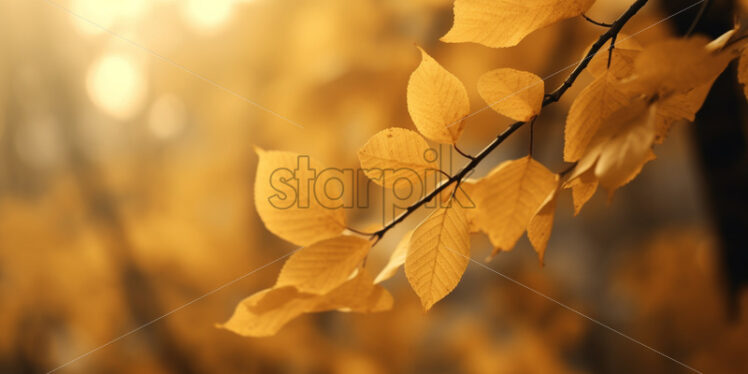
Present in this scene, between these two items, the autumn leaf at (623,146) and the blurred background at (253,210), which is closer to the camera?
the autumn leaf at (623,146)

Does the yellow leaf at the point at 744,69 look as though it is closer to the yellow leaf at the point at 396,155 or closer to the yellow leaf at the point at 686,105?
the yellow leaf at the point at 686,105

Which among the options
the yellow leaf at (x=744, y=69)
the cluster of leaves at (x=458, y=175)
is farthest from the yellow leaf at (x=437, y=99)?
the yellow leaf at (x=744, y=69)

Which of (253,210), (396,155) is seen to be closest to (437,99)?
(396,155)

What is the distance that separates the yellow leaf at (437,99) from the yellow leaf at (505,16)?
13 mm

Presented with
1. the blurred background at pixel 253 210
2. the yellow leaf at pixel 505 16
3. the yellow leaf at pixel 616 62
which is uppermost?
the yellow leaf at pixel 505 16

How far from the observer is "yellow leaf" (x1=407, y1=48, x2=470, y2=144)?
0.17m

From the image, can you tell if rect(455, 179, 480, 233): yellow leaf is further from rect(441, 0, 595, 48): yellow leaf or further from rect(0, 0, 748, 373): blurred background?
rect(0, 0, 748, 373): blurred background

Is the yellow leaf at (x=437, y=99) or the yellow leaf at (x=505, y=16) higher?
the yellow leaf at (x=505, y=16)

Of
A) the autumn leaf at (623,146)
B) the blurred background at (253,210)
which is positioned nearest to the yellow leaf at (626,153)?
the autumn leaf at (623,146)

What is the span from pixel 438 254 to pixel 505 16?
88mm

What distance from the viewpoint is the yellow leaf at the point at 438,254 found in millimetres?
169

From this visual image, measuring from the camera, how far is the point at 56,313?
824 mm

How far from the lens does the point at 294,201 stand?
0.18m

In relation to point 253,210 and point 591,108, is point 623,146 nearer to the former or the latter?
point 591,108
